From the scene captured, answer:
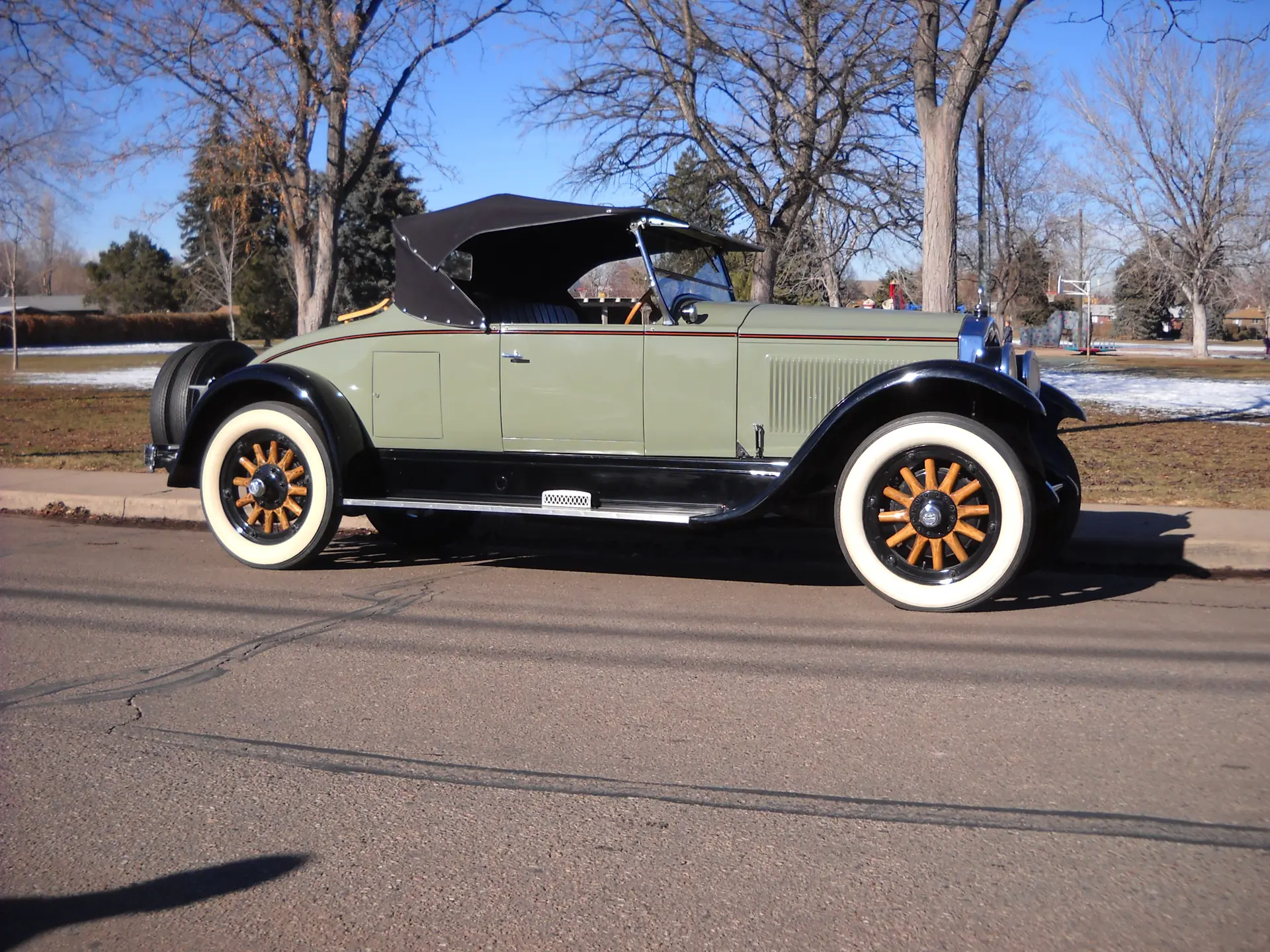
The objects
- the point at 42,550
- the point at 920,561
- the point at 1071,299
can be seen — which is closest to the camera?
the point at 920,561

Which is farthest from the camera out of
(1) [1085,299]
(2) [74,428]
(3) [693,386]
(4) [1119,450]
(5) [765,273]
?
(1) [1085,299]

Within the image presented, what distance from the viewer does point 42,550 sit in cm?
743

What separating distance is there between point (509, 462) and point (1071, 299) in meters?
68.3

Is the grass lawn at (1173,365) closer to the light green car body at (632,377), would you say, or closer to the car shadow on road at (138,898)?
the light green car body at (632,377)

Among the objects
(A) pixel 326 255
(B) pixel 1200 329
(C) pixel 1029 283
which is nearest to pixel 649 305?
(A) pixel 326 255

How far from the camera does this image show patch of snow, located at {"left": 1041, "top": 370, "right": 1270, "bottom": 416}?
16.3 metres

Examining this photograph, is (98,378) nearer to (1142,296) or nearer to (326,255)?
(326,255)

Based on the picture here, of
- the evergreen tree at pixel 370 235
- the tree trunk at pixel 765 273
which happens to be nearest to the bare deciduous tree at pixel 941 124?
the tree trunk at pixel 765 273

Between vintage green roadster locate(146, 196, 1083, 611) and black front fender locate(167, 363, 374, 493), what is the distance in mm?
14

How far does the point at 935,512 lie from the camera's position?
5.52m

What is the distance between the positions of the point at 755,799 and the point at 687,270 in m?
3.95

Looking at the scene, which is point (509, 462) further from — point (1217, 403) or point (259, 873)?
point (1217, 403)

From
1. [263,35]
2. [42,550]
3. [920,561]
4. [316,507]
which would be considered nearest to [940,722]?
[920,561]

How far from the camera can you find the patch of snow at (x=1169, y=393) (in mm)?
16255
